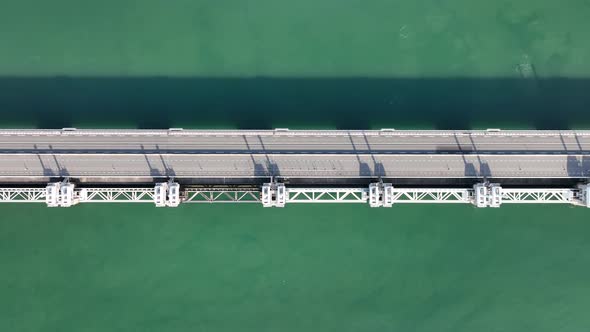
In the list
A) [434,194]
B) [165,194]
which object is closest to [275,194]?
[165,194]

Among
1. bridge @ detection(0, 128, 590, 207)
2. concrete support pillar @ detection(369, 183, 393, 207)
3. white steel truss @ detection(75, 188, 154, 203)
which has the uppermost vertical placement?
bridge @ detection(0, 128, 590, 207)

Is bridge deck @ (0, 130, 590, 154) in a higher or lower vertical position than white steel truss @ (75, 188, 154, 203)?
higher

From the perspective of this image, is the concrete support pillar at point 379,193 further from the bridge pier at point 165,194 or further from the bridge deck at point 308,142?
the bridge pier at point 165,194

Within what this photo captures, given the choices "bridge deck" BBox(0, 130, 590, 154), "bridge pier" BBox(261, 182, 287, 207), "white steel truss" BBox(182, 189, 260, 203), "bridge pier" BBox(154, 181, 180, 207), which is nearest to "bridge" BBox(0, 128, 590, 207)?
"bridge deck" BBox(0, 130, 590, 154)

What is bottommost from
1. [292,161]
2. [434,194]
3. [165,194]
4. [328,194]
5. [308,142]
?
[165,194]

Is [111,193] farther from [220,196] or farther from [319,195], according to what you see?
[319,195]

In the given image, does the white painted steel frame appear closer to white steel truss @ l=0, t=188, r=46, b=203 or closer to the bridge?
white steel truss @ l=0, t=188, r=46, b=203

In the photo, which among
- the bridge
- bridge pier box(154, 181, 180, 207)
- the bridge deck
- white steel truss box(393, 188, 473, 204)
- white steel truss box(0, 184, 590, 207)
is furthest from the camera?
the bridge deck
